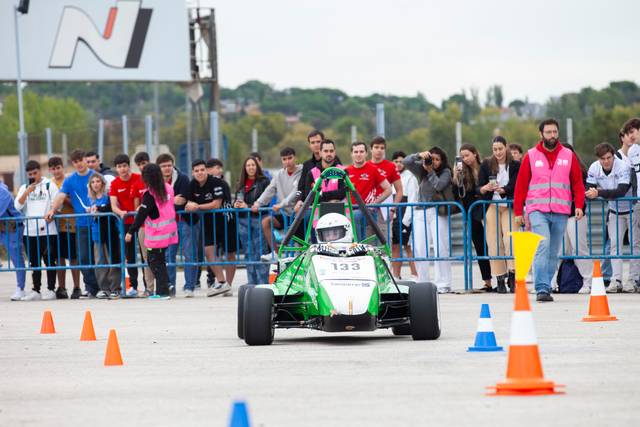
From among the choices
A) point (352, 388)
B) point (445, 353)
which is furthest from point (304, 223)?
point (352, 388)

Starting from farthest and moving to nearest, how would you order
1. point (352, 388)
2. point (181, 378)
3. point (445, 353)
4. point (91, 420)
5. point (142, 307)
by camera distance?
point (142, 307) → point (445, 353) → point (181, 378) → point (352, 388) → point (91, 420)

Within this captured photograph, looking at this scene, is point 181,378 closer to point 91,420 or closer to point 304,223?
point 91,420

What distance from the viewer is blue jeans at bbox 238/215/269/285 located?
65.3 ft

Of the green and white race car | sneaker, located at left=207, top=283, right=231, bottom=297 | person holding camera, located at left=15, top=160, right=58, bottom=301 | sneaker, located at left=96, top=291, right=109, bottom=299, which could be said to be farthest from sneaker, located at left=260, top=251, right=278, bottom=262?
the green and white race car

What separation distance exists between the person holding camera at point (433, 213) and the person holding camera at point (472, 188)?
247mm

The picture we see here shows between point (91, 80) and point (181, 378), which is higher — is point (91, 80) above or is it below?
above

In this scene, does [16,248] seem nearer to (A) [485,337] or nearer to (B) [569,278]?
(B) [569,278]

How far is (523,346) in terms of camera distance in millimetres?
8016

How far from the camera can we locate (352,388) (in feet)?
28.9

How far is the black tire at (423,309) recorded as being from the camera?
Result: 11859 millimetres

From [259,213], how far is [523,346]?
11975 mm

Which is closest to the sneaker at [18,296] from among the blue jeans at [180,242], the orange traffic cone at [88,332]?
the blue jeans at [180,242]

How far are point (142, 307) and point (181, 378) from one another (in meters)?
8.16

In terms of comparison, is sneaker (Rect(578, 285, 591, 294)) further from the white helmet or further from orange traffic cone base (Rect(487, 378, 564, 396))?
orange traffic cone base (Rect(487, 378, 564, 396))
